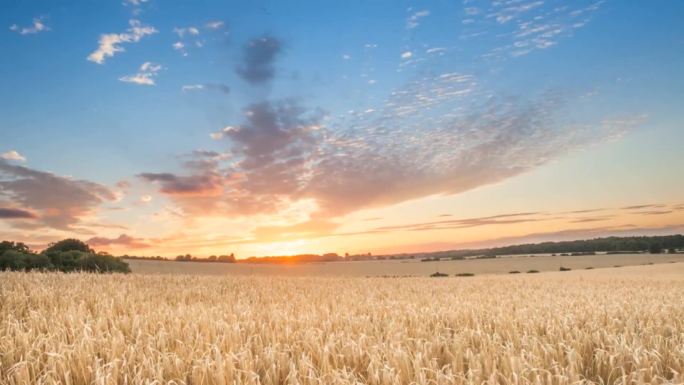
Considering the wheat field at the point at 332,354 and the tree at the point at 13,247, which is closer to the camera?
the wheat field at the point at 332,354

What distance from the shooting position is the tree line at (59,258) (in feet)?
145

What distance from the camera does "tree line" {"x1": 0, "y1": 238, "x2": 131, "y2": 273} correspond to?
44.2 m

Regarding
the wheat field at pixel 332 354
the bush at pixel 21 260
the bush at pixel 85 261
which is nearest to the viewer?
the wheat field at pixel 332 354

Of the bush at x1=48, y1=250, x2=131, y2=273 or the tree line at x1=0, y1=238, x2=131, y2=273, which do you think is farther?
the bush at x1=48, y1=250, x2=131, y2=273

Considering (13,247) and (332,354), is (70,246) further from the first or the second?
(332,354)

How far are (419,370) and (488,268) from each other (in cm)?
7369

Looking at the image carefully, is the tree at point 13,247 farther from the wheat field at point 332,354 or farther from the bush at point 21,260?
the wheat field at point 332,354

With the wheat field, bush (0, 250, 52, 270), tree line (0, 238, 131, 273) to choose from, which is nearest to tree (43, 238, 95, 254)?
tree line (0, 238, 131, 273)

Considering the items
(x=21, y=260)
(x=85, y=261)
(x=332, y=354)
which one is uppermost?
(x=21, y=260)

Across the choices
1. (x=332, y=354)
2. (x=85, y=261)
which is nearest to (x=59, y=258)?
(x=85, y=261)

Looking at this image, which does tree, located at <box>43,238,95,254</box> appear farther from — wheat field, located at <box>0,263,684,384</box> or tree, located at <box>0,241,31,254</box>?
wheat field, located at <box>0,263,684,384</box>

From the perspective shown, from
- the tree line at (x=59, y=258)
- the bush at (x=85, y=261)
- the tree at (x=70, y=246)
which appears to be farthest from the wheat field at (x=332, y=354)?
the tree at (x=70, y=246)

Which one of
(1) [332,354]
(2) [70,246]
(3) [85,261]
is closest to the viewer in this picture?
(1) [332,354]

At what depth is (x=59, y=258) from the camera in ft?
160
